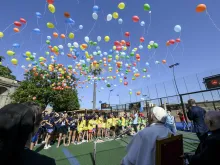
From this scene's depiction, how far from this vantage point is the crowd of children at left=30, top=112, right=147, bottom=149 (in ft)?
22.6

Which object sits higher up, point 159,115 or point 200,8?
point 200,8

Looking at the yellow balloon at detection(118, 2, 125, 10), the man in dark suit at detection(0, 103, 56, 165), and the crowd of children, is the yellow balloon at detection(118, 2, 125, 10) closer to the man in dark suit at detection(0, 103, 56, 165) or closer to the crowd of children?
the man in dark suit at detection(0, 103, 56, 165)

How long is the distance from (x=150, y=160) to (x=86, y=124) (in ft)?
22.9

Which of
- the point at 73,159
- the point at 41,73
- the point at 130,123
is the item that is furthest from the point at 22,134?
the point at 41,73

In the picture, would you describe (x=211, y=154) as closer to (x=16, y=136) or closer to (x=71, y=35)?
(x=16, y=136)

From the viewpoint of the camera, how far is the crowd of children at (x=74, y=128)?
6898 millimetres

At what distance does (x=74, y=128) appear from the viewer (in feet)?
25.0

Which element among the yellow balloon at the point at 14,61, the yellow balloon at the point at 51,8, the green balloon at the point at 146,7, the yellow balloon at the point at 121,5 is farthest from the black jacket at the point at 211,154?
the yellow balloon at the point at 14,61

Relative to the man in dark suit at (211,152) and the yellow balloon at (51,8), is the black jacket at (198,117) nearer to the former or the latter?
the man in dark suit at (211,152)

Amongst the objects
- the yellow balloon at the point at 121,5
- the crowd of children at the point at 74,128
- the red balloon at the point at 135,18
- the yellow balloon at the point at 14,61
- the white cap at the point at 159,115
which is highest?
the yellow balloon at the point at 121,5

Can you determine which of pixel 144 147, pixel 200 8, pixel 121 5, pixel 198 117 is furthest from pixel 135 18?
pixel 144 147

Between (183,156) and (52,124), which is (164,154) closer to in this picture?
(183,156)

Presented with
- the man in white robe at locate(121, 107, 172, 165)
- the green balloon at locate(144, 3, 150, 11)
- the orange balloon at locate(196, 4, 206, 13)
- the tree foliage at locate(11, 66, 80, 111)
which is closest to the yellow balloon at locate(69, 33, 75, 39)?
the green balloon at locate(144, 3, 150, 11)

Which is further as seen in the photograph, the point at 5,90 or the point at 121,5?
the point at 5,90
